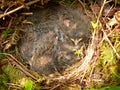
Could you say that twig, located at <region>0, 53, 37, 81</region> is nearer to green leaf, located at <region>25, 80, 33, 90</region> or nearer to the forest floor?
the forest floor

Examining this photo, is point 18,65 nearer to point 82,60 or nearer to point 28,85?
point 28,85

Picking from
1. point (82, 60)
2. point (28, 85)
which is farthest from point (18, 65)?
point (82, 60)

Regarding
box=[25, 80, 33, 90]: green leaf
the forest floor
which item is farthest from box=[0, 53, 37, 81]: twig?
box=[25, 80, 33, 90]: green leaf

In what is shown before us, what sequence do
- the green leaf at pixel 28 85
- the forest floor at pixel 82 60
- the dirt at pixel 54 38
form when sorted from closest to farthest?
the green leaf at pixel 28 85
the forest floor at pixel 82 60
the dirt at pixel 54 38

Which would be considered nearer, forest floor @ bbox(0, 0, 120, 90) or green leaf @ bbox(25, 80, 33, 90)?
green leaf @ bbox(25, 80, 33, 90)

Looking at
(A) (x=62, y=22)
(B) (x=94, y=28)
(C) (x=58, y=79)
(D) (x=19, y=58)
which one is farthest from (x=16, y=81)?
(B) (x=94, y=28)

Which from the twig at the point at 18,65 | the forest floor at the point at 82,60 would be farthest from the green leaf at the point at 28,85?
the twig at the point at 18,65

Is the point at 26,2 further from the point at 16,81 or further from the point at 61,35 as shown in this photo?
the point at 16,81

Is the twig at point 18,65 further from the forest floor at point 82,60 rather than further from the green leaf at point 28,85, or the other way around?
the green leaf at point 28,85
